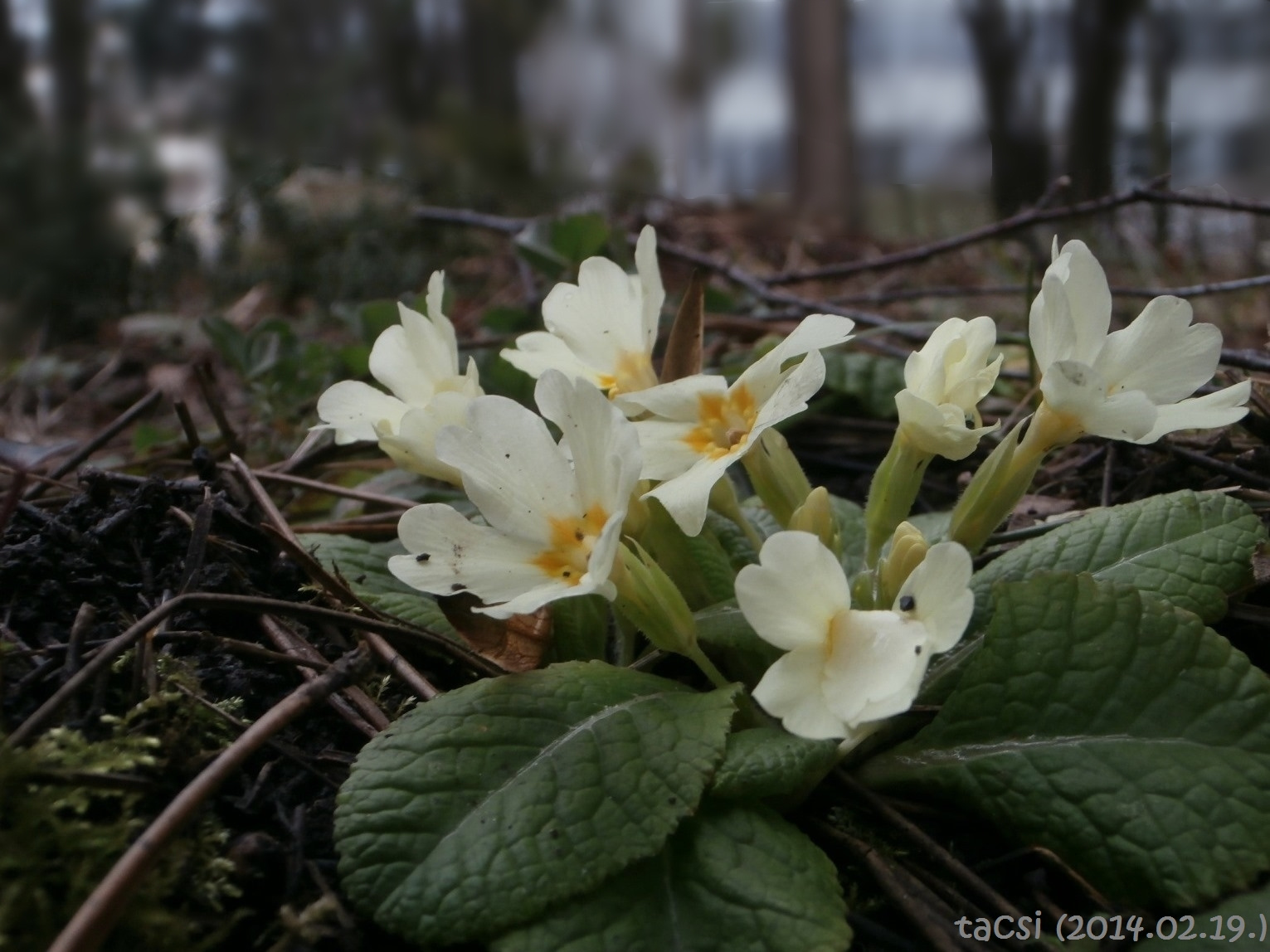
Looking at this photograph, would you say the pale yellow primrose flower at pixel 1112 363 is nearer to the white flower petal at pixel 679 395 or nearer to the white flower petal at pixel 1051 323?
the white flower petal at pixel 1051 323

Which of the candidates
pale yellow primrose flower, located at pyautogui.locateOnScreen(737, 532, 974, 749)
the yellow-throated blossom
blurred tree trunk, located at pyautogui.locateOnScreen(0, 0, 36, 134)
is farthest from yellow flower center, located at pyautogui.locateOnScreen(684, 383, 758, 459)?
blurred tree trunk, located at pyautogui.locateOnScreen(0, 0, 36, 134)

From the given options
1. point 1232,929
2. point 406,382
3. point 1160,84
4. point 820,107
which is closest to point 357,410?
point 406,382

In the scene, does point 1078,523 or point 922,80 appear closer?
point 1078,523

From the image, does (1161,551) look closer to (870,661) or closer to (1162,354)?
(1162,354)

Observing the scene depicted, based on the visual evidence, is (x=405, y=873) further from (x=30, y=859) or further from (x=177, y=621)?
(x=177, y=621)

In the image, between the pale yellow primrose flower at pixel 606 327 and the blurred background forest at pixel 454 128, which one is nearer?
the pale yellow primrose flower at pixel 606 327

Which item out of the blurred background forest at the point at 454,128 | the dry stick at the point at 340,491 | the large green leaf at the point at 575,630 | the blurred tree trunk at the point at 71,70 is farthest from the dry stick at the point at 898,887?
the blurred tree trunk at the point at 71,70

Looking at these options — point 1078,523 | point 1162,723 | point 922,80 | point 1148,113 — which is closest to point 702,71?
point 922,80
